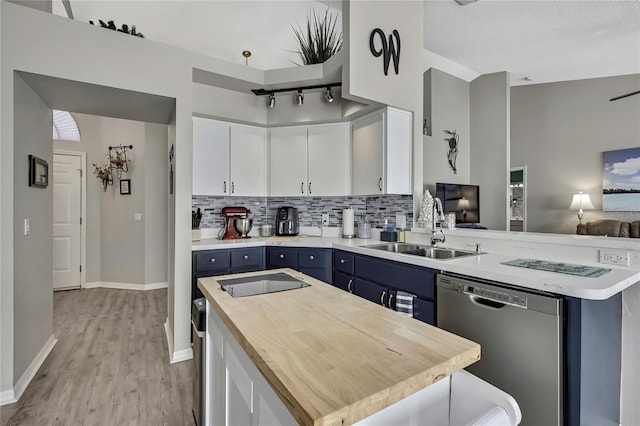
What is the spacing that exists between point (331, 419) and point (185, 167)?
2578mm

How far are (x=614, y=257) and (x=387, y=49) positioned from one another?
229 centimetres

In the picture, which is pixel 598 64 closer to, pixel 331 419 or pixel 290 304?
pixel 290 304

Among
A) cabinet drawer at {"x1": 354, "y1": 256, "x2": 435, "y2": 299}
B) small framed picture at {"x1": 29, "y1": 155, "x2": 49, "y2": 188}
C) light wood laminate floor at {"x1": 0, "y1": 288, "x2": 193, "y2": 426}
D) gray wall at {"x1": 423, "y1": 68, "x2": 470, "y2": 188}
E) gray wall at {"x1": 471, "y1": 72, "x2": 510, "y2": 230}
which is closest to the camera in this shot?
light wood laminate floor at {"x1": 0, "y1": 288, "x2": 193, "y2": 426}

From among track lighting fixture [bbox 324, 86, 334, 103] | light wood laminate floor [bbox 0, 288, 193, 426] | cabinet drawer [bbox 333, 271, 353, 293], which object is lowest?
light wood laminate floor [bbox 0, 288, 193, 426]

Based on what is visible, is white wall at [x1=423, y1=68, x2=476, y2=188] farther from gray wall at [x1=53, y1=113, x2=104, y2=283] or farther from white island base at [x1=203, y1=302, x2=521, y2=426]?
gray wall at [x1=53, y1=113, x2=104, y2=283]

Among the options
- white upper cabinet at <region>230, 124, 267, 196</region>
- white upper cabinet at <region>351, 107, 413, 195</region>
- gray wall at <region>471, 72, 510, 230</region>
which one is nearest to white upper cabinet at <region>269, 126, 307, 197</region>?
white upper cabinet at <region>230, 124, 267, 196</region>

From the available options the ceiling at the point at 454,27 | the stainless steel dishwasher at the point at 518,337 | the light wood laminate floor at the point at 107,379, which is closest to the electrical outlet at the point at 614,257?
the stainless steel dishwasher at the point at 518,337

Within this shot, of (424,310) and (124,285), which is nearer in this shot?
(424,310)

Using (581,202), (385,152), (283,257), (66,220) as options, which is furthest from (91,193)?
(581,202)

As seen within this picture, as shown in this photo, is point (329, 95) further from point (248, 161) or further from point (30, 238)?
point (30, 238)

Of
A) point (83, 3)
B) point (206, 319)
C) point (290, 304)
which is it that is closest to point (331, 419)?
point (290, 304)

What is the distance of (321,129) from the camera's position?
3480 mm

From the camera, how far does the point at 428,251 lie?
2.64 meters

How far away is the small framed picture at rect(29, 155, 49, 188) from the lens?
91.7 inches
